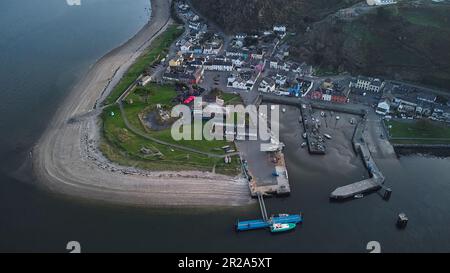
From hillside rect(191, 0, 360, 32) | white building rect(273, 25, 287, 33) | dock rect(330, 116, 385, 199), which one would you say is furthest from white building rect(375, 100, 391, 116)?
white building rect(273, 25, 287, 33)

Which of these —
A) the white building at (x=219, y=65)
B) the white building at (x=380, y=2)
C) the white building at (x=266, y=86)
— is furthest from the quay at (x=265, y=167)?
Answer: the white building at (x=380, y=2)

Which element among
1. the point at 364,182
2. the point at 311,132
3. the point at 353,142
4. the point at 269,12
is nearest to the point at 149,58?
the point at 269,12

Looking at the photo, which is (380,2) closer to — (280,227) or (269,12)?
(269,12)

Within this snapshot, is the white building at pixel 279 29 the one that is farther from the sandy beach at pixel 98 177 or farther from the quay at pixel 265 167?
the sandy beach at pixel 98 177

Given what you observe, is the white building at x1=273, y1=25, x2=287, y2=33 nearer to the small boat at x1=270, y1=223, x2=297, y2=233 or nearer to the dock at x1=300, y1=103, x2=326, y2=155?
the dock at x1=300, y1=103, x2=326, y2=155
